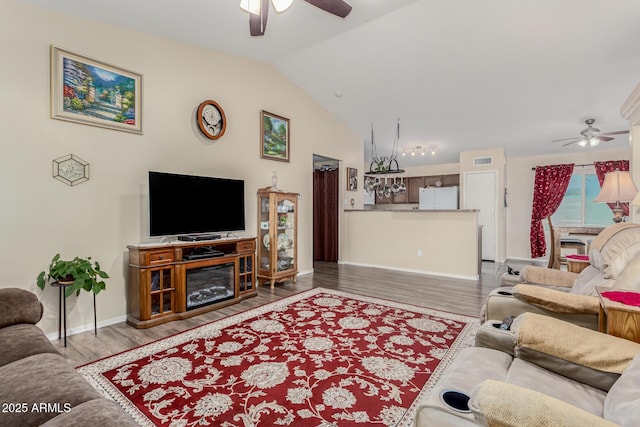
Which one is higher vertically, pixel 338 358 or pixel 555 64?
pixel 555 64

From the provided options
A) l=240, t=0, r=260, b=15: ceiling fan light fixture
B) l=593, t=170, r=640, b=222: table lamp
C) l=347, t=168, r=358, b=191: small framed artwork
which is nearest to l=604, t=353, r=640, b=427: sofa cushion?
l=240, t=0, r=260, b=15: ceiling fan light fixture

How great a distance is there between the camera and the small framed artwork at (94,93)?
109 inches

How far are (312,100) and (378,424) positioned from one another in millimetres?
5072

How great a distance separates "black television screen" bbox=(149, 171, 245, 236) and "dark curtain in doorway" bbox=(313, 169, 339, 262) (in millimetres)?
2875

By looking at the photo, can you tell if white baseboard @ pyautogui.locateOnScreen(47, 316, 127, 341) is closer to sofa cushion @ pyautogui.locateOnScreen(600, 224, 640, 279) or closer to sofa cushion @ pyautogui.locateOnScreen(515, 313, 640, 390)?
sofa cushion @ pyautogui.locateOnScreen(515, 313, 640, 390)

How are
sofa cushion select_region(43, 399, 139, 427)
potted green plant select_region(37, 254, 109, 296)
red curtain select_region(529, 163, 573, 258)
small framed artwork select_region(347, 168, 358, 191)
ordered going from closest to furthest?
sofa cushion select_region(43, 399, 139, 427) → potted green plant select_region(37, 254, 109, 296) → small framed artwork select_region(347, 168, 358, 191) → red curtain select_region(529, 163, 573, 258)

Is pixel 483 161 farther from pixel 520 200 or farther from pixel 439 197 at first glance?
pixel 520 200

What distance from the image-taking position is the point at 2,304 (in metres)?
1.74

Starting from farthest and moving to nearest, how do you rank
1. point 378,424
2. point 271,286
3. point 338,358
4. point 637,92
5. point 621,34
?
point 271,286 → point 621,34 → point 637,92 → point 338,358 → point 378,424

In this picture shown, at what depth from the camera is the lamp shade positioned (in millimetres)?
3143

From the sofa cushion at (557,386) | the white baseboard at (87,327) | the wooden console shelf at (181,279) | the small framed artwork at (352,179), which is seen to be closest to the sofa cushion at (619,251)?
the sofa cushion at (557,386)

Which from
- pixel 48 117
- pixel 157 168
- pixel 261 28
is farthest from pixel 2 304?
pixel 261 28

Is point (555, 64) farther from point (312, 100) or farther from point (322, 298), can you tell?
point (322, 298)

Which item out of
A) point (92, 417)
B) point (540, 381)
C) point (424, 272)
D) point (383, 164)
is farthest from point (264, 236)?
point (540, 381)
